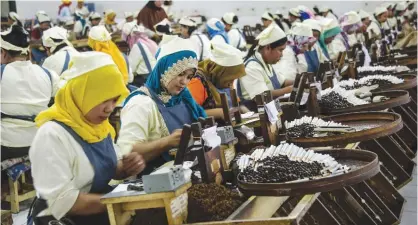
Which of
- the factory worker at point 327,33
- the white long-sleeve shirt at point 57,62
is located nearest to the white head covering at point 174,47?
the white long-sleeve shirt at point 57,62

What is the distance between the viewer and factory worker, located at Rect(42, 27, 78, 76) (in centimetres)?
549

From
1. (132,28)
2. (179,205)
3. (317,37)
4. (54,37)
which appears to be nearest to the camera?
(179,205)

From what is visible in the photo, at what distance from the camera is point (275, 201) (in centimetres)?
216

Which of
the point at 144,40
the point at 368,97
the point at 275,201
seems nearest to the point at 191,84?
the point at 368,97

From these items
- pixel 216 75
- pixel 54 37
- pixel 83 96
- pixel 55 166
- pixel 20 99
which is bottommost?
pixel 20 99

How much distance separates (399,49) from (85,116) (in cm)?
643

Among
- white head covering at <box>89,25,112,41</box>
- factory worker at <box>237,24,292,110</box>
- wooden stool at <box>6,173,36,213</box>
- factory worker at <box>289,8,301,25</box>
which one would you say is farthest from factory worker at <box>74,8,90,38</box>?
factory worker at <box>237,24,292,110</box>

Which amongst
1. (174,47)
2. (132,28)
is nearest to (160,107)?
(174,47)

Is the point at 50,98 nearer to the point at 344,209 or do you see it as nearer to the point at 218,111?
the point at 218,111

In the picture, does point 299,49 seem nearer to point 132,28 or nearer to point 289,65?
point 289,65

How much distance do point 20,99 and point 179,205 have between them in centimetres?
290

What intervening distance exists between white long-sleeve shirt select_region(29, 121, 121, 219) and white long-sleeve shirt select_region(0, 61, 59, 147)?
2464mm

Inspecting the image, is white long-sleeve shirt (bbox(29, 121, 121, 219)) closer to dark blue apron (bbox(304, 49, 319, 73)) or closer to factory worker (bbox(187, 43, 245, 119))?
factory worker (bbox(187, 43, 245, 119))

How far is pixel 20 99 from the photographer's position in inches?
169
